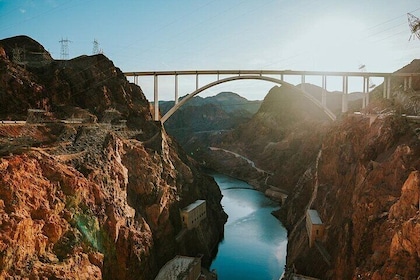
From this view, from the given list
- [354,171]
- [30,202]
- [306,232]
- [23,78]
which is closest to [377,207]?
[354,171]

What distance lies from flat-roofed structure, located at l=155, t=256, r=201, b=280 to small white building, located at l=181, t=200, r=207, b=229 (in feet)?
17.2

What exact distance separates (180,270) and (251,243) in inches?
583

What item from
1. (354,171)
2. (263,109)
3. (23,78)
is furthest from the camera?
(263,109)

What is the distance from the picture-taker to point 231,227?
135 feet

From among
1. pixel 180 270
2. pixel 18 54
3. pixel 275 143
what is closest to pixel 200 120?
pixel 275 143

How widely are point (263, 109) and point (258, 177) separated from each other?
3207cm

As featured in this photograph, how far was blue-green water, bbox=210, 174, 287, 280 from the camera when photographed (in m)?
30.4

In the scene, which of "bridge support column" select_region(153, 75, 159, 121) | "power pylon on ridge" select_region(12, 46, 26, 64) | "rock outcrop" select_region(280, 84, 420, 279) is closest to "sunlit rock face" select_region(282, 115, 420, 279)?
"rock outcrop" select_region(280, 84, 420, 279)

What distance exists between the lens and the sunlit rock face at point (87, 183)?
15.5 metres

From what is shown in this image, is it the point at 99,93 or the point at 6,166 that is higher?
the point at 99,93

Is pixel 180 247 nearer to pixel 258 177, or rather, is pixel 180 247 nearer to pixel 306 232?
pixel 306 232

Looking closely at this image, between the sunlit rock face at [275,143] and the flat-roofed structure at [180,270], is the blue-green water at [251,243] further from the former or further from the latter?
the sunlit rock face at [275,143]

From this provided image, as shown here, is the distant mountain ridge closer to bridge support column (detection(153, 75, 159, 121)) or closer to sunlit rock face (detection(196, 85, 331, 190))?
sunlit rock face (detection(196, 85, 331, 190))

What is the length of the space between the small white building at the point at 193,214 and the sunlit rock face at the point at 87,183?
2.00 feet
